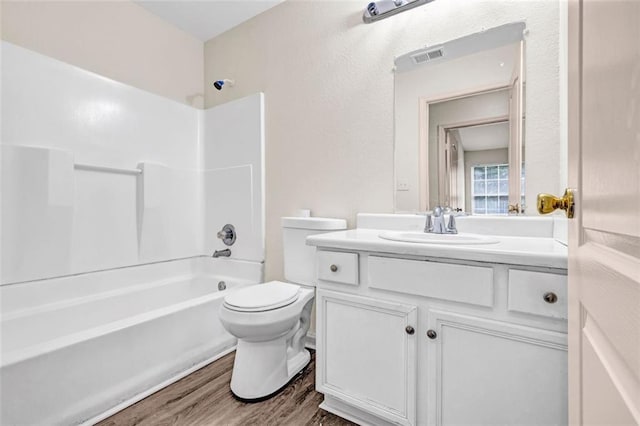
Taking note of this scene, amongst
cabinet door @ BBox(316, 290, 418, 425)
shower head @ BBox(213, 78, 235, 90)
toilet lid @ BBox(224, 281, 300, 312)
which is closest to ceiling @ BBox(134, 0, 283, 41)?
shower head @ BBox(213, 78, 235, 90)

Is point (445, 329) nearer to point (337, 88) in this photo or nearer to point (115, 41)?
point (337, 88)

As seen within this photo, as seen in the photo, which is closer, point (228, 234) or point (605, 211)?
point (605, 211)

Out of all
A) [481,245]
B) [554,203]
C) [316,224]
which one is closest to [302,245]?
[316,224]

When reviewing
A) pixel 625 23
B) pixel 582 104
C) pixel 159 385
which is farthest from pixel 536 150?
pixel 159 385

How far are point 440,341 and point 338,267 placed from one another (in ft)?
1.52

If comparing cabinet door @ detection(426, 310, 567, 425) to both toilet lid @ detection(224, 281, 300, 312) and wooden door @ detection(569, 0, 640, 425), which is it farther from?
toilet lid @ detection(224, 281, 300, 312)

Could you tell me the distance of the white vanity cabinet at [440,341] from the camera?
91 centimetres

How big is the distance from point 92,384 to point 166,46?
2.34m

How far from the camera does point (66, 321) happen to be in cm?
178

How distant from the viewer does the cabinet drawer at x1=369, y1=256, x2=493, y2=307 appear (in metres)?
1.00

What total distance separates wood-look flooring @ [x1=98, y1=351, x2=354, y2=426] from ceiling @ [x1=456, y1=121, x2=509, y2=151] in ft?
4.65

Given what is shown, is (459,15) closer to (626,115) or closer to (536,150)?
(536,150)

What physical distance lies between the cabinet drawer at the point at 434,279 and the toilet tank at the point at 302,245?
2.04ft

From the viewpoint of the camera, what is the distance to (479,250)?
99cm
